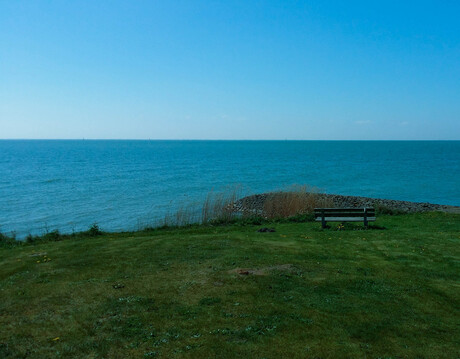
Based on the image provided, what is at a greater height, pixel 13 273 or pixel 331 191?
pixel 13 273

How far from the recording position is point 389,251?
12.2m

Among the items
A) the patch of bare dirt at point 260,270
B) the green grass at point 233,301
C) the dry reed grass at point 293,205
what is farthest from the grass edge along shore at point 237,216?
the patch of bare dirt at point 260,270

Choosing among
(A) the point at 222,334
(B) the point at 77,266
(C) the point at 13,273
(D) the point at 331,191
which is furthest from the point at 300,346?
(D) the point at 331,191

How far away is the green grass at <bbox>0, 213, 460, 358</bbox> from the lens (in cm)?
614

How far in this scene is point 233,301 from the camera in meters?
7.84

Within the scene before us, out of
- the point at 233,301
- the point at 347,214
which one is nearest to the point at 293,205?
the point at 347,214

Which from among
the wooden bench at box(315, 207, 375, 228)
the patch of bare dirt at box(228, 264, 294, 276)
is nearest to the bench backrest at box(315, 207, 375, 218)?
the wooden bench at box(315, 207, 375, 228)

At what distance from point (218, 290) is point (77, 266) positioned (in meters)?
4.62

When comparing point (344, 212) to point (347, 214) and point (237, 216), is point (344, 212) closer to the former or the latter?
point (347, 214)

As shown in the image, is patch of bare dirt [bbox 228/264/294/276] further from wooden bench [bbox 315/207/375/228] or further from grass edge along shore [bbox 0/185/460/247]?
grass edge along shore [bbox 0/185/460/247]

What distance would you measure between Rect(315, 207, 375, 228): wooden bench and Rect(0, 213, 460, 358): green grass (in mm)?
4094

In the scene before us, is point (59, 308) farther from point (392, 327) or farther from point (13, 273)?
point (392, 327)

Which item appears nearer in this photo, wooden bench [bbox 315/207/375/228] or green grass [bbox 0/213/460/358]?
green grass [bbox 0/213/460/358]

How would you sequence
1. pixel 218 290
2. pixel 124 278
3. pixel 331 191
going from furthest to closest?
pixel 331 191 → pixel 124 278 → pixel 218 290
